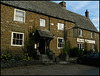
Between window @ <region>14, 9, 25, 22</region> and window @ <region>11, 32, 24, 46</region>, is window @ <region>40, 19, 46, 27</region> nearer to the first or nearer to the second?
window @ <region>14, 9, 25, 22</region>

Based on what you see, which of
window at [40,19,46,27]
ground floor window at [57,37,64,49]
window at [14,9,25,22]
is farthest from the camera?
ground floor window at [57,37,64,49]

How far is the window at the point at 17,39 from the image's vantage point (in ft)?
42.6

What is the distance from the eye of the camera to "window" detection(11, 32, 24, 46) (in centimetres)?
1298

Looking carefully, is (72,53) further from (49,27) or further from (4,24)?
(4,24)

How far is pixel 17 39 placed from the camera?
518 inches

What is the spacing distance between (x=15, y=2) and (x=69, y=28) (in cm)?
1003

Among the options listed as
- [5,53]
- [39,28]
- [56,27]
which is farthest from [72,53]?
[5,53]

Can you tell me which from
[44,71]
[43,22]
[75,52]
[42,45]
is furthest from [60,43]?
[44,71]

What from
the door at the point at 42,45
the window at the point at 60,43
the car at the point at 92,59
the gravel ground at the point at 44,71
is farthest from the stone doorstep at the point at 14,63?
the window at the point at 60,43

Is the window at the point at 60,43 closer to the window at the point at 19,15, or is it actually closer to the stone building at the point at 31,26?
the stone building at the point at 31,26

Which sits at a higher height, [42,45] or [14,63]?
[42,45]

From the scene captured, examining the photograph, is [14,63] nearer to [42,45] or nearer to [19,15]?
[42,45]

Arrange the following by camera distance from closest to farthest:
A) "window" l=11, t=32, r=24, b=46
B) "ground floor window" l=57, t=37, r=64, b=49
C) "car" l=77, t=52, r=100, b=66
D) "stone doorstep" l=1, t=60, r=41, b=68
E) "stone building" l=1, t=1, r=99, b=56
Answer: "stone doorstep" l=1, t=60, r=41, b=68 → "car" l=77, t=52, r=100, b=66 → "stone building" l=1, t=1, r=99, b=56 → "window" l=11, t=32, r=24, b=46 → "ground floor window" l=57, t=37, r=64, b=49

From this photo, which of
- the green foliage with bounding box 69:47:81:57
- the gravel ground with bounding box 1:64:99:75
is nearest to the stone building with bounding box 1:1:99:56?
the green foliage with bounding box 69:47:81:57
